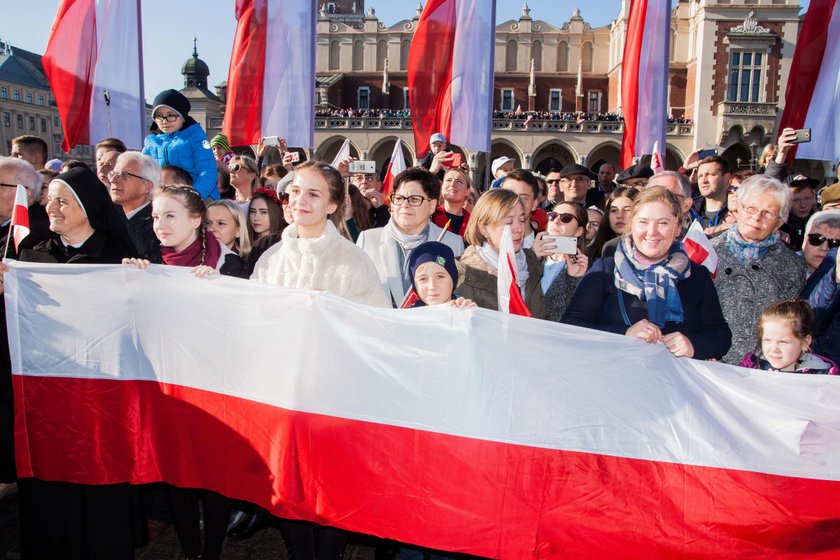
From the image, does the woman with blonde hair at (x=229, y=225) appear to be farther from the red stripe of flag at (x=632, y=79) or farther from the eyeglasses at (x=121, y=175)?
the red stripe of flag at (x=632, y=79)

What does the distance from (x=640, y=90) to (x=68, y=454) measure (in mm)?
6507

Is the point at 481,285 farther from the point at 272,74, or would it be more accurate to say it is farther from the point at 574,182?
the point at 272,74

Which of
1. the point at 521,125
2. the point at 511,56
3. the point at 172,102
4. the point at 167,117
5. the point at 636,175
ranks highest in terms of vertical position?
the point at 511,56

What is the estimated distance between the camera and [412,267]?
3037mm

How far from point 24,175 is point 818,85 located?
21.2 feet

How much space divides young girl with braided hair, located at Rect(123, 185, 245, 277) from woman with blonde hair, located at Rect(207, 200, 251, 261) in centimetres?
33

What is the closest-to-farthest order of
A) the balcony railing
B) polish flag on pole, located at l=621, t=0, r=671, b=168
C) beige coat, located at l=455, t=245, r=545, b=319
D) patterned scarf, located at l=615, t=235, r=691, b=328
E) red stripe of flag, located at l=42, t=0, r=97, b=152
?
1. patterned scarf, located at l=615, t=235, r=691, b=328
2. beige coat, located at l=455, t=245, r=545, b=319
3. red stripe of flag, located at l=42, t=0, r=97, b=152
4. polish flag on pole, located at l=621, t=0, r=671, b=168
5. the balcony railing

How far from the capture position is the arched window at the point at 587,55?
49.6m

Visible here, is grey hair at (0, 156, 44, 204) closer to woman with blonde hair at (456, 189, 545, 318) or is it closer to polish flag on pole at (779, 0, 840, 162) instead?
woman with blonde hair at (456, 189, 545, 318)

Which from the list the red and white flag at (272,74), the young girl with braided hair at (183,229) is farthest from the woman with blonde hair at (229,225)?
the red and white flag at (272,74)

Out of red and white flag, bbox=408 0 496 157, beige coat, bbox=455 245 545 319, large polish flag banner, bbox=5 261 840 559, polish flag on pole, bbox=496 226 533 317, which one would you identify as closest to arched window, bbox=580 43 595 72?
red and white flag, bbox=408 0 496 157

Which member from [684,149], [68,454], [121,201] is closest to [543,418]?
[68,454]

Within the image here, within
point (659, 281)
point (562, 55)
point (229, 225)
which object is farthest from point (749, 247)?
point (562, 55)

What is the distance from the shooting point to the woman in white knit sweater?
303 centimetres
